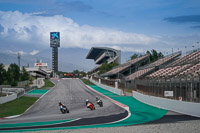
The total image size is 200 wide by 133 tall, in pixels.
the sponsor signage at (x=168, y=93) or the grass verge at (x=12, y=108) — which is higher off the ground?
the sponsor signage at (x=168, y=93)

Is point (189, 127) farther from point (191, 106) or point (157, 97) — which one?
point (157, 97)

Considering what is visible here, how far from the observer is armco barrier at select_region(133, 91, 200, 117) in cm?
2250

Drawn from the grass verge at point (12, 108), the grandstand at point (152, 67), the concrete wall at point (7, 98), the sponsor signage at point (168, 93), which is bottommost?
the grass verge at point (12, 108)

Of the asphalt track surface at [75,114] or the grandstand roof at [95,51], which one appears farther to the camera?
the grandstand roof at [95,51]

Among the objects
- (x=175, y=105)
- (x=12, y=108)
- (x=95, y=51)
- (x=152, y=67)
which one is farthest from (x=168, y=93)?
(x=95, y=51)

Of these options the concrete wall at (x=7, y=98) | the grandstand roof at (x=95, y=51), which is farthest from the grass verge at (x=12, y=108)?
the grandstand roof at (x=95, y=51)

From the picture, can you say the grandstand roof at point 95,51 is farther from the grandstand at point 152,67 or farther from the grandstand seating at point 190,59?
the grandstand seating at point 190,59

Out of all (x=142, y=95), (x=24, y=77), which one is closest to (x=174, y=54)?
(x=142, y=95)

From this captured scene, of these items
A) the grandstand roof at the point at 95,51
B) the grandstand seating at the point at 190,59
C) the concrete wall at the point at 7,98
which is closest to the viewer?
the concrete wall at the point at 7,98

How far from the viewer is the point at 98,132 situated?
1484 centimetres

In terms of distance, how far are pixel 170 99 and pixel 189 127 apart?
1175 cm

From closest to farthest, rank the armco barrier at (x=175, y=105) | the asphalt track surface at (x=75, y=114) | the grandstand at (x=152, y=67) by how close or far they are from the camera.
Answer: the asphalt track surface at (x=75, y=114) < the armco barrier at (x=175, y=105) < the grandstand at (x=152, y=67)

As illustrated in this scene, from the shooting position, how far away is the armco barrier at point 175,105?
2250 centimetres

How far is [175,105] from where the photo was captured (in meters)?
26.0
